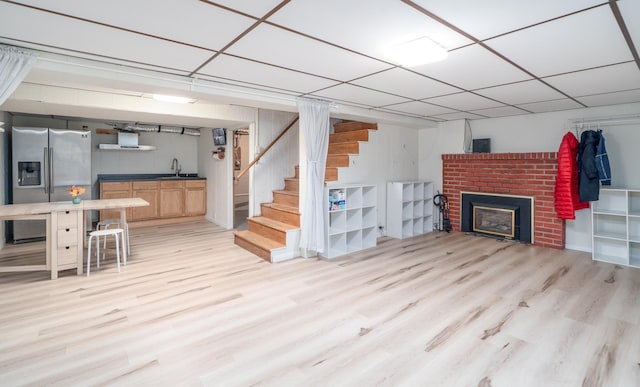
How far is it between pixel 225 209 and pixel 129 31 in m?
4.60

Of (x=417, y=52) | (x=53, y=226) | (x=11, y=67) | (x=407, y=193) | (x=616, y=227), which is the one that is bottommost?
(x=616, y=227)

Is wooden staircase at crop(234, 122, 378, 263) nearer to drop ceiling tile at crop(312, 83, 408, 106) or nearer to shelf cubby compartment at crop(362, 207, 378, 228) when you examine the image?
shelf cubby compartment at crop(362, 207, 378, 228)

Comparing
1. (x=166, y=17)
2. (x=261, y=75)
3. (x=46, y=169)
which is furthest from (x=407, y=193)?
(x=46, y=169)

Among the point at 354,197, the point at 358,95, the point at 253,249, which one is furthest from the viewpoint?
the point at 354,197

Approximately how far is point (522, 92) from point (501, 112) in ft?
4.56

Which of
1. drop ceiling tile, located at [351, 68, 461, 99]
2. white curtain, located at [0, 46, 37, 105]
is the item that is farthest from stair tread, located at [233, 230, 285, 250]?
white curtain, located at [0, 46, 37, 105]

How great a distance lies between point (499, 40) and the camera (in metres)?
2.20

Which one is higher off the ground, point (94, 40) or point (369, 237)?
point (94, 40)

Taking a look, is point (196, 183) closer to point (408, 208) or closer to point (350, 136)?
point (350, 136)

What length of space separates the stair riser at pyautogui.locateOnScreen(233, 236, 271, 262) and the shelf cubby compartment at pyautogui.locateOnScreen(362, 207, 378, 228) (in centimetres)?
156

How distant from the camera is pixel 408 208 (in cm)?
569

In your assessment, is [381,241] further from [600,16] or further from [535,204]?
[600,16]

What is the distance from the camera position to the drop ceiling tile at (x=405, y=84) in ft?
9.81

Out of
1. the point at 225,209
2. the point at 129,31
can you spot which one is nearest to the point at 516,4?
the point at 129,31
